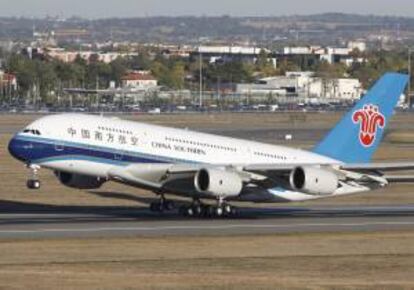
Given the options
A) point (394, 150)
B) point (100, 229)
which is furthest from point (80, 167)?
point (394, 150)

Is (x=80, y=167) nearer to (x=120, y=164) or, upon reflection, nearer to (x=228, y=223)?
(x=120, y=164)

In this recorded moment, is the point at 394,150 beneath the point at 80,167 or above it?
beneath

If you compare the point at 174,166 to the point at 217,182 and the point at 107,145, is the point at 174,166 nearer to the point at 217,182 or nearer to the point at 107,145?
the point at 217,182

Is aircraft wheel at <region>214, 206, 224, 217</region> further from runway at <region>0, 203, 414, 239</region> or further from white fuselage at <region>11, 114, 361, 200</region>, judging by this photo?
white fuselage at <region>11, 114, 361, 200</region>

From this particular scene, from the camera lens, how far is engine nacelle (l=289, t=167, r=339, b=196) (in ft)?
178

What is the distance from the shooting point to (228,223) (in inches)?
2101

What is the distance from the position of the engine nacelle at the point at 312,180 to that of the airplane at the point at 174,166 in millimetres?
38

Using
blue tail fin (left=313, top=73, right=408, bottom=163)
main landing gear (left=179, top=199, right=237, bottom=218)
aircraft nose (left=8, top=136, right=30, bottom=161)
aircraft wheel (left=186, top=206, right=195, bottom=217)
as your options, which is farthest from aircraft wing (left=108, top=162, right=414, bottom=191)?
blue tail fin (left=313, top=73, right=408, bottom=163)

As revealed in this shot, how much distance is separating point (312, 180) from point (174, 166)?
213 inches

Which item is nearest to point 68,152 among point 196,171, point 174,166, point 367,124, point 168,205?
point 174,166

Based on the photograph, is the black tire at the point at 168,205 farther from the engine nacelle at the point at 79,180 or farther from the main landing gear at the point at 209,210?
the engine nacelle at the point at 79,180

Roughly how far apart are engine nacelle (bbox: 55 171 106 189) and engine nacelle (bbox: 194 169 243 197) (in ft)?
14.2

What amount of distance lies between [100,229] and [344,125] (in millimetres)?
14050

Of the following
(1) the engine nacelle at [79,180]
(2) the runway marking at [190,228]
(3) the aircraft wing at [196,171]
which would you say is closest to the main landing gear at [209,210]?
(3) the aircraft wing at [196,171]
